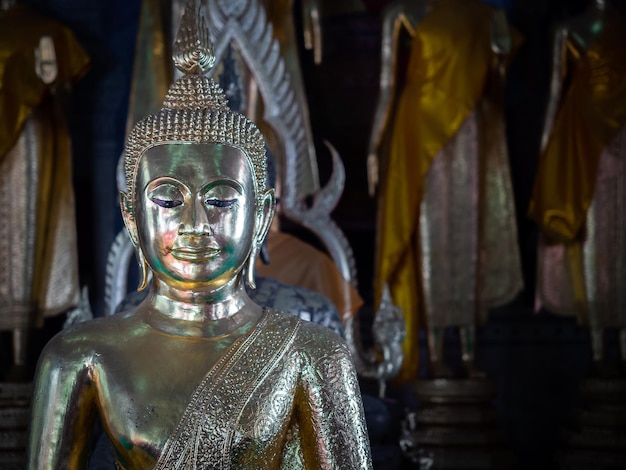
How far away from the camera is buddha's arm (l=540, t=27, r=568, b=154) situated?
3.98 m

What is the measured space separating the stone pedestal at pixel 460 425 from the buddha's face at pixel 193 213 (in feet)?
7.24

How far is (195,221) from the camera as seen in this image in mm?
1567

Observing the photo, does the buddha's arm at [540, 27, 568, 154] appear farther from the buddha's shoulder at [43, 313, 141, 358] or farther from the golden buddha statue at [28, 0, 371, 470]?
the buddha's shoulder at [43, 313, 141, 358]

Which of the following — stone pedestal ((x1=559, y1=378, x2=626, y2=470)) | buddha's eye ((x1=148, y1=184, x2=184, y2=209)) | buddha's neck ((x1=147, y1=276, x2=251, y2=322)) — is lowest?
stone pedestal ((x1=559, y1=378, x2=626, y2=470))

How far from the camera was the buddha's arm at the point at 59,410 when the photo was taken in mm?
1551

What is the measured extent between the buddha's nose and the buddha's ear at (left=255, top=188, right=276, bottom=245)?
15 cm

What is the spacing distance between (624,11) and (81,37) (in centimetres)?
202

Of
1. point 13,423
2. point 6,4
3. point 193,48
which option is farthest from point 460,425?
point 193,48

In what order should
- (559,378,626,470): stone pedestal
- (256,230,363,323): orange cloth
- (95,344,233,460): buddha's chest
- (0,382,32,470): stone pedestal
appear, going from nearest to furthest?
1. (95,344,233,460): buddha's chest
2. (256,230,363,323): orange cloth
3. (0,382,32,470): stone pedestal
4. (559,378,626,470): stone pedestal

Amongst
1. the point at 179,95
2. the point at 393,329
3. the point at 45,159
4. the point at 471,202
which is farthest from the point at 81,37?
the point at 179,95

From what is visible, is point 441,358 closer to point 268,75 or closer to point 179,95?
point 268,75

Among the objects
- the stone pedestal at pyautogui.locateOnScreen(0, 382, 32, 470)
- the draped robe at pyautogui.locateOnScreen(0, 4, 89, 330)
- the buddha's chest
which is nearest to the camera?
the buddha's chest

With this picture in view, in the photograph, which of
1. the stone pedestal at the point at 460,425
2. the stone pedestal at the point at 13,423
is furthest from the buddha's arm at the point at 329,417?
the stone pedestal at the point at 460,425

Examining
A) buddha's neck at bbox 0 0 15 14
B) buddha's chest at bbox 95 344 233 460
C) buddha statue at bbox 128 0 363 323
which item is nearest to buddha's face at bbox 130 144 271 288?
buddha's chest at bbox 95 344 233 460
